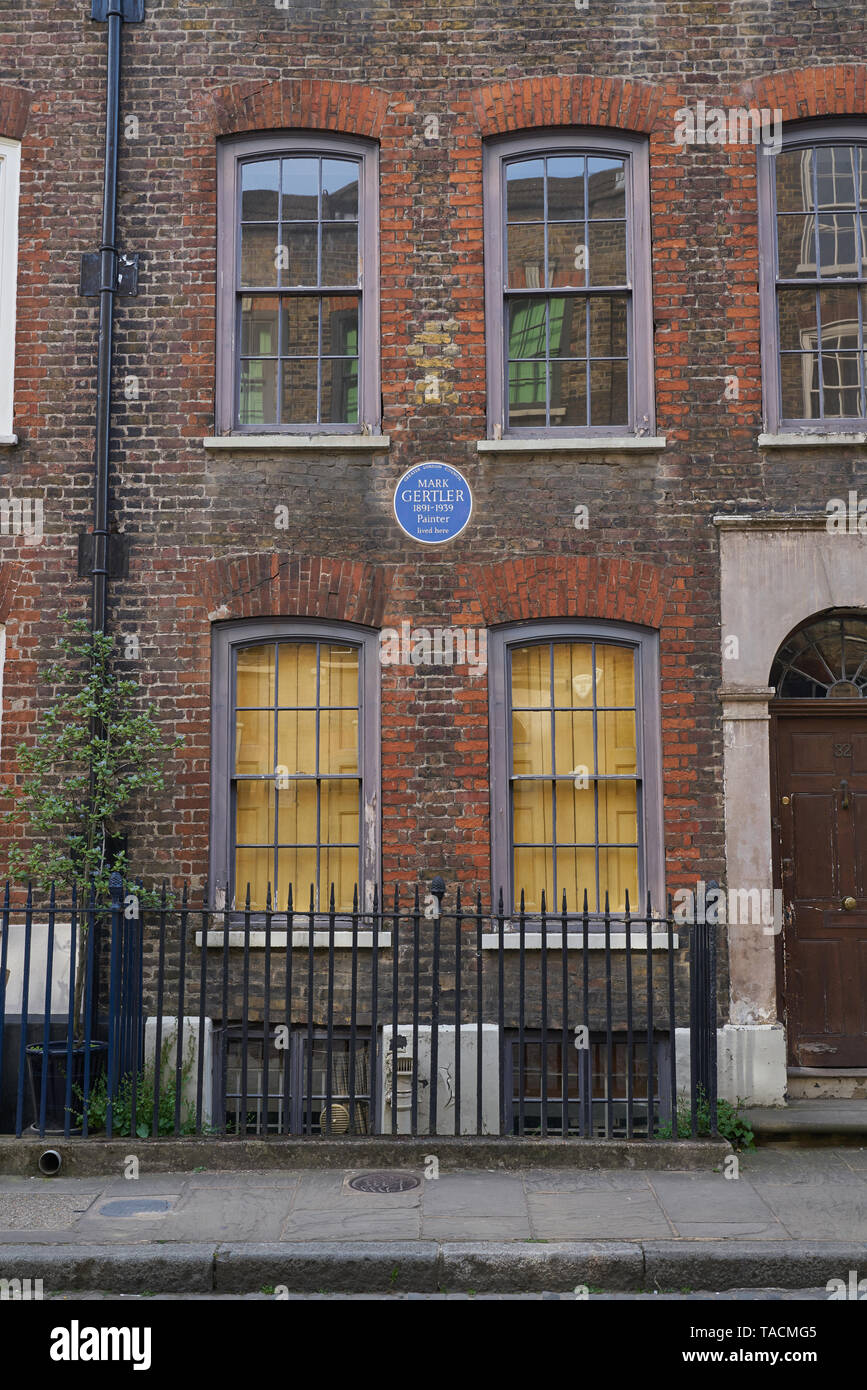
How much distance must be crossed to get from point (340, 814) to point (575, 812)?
177 centimetres

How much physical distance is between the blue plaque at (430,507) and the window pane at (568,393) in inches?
39.2

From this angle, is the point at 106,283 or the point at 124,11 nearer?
the point at 106,283

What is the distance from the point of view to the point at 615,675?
921cm

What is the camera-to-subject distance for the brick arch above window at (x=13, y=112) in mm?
9352

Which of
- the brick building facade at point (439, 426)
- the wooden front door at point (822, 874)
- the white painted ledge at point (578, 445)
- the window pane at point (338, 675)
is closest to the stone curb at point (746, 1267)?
the brick building facade at point (439, 426)

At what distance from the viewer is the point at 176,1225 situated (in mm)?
6145

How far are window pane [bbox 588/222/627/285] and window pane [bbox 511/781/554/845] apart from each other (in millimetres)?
3946

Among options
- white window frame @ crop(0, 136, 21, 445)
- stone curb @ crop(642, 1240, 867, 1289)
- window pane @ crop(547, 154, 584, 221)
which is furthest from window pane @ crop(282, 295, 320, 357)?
stone curb @ crop(642, 1240, 867, 1289)

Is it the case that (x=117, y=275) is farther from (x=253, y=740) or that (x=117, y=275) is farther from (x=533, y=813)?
(x=533, y=813)

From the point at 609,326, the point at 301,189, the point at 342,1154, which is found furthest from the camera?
the point at 301,189

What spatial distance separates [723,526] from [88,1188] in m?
6.16

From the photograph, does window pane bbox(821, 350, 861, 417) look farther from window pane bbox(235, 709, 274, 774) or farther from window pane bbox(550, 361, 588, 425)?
window pane bbox(235, 709, 274, 774)

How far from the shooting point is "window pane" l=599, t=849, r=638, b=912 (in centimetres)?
907

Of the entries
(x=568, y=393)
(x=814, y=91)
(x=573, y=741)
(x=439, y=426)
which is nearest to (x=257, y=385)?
(x=439, y=426)
